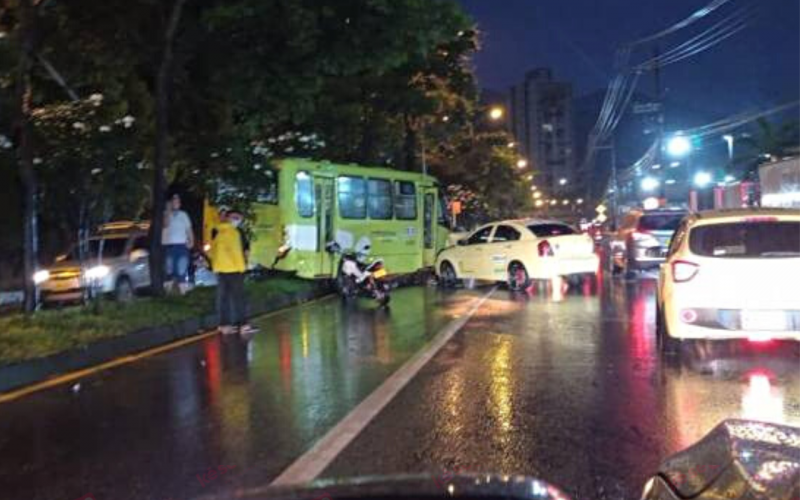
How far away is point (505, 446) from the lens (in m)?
6.51

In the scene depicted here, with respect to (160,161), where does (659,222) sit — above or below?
below

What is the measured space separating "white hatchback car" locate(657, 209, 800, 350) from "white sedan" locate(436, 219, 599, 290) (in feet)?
36.2

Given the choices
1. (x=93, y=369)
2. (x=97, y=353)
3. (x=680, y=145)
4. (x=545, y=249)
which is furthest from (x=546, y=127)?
(x=93, y=369)

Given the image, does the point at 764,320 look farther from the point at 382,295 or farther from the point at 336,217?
the point at 336,217

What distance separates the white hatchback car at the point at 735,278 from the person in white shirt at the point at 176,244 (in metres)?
10.6

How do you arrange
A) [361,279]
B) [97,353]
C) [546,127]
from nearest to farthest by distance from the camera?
[97,353], [361,279], [546,127]

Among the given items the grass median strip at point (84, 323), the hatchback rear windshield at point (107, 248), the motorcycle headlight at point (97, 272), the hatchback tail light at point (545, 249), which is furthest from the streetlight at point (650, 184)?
the grass median strip at point (84, 323)

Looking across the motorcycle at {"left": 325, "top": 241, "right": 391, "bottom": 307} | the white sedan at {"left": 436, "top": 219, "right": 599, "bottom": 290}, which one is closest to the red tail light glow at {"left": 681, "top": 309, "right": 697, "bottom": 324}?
the motorcycle at {"left": 325, "top": 241, "right": 391, "bottom": 307}

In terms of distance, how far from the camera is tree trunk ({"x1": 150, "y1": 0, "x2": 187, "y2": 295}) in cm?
1670

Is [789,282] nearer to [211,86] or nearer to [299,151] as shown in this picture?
[211,86]

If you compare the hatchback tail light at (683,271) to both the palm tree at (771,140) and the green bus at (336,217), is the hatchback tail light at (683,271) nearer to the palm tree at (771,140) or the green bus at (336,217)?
the green bus at (336,217)

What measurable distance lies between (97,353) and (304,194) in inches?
405

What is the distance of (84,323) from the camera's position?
12.6m

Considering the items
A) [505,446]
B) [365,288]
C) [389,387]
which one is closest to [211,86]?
[365,288]
